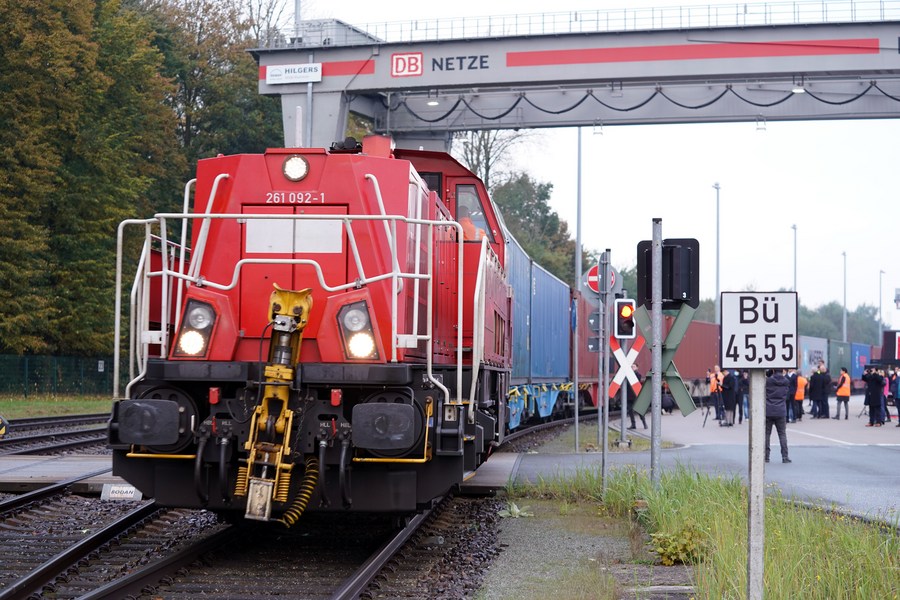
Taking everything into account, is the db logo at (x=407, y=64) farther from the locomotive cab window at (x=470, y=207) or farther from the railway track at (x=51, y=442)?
the locomotive cab window at (x=470, y=207)

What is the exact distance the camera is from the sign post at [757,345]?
17.7ft

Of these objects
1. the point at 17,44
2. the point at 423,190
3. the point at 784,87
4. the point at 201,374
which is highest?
the point at 17,44

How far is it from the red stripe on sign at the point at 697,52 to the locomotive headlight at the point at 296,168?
17.0m

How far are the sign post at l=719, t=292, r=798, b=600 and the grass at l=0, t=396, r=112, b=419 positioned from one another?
2263 centimetres

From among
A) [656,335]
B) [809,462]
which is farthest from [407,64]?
[656,335]

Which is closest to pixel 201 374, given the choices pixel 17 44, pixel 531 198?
pixel 17 44

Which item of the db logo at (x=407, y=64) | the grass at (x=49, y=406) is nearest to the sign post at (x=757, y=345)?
the db logo at (x=407, y=64)

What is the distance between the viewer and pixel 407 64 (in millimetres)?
24719

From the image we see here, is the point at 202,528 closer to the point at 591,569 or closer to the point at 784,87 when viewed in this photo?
the point at 591,569

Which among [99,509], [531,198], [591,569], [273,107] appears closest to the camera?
[591,569]

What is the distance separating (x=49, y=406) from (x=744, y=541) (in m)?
25.9

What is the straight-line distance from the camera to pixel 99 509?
1015 cm

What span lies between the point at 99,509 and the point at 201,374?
3.76m

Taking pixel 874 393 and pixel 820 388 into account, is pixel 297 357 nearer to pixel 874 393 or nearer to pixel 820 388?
pixel 874 393
